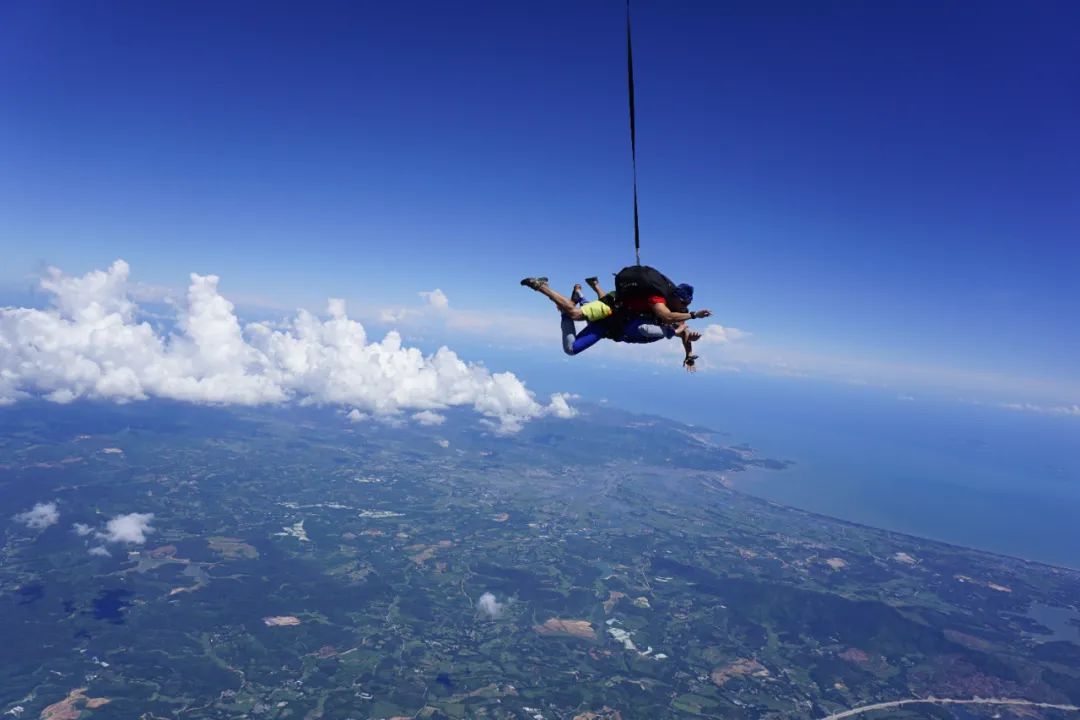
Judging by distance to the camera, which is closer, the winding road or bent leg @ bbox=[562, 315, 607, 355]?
bent leg @ bbox=[562, 315, 607, 355]

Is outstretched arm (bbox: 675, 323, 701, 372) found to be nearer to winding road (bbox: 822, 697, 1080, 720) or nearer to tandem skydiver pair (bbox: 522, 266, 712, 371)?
tandem skydiver pair (bbox: 522, 266, 712, 371)

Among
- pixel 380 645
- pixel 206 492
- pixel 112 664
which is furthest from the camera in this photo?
pixel 206 492

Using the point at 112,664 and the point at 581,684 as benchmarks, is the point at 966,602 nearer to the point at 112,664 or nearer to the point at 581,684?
the point at 581,684

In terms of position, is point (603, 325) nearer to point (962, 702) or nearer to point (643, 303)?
point (643, 303)

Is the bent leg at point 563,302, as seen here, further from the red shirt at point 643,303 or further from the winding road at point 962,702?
the winding road at point 962,702

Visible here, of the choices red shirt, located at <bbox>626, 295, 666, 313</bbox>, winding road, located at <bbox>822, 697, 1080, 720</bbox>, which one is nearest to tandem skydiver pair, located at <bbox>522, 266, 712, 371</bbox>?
red shirt, located at <bbox>626, 295, 666, 313</bbox>

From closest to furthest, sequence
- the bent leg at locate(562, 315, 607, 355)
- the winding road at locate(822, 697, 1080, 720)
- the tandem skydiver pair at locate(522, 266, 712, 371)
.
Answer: the tandem skydiver pair at locate(522, 266, 712, 371), the bent leg at locate(562, 315, 607, 355), the winding road at locate(822, 697, 1080, 720)

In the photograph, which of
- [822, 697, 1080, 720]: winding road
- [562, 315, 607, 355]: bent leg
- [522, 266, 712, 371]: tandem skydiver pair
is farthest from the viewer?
[822, 697, 1080, 720]: winding road

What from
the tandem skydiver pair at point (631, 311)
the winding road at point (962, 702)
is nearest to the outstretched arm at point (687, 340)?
the tandem skydiver pair at point (631, 311)

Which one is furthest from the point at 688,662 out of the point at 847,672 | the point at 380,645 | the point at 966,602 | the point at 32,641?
the point at 32,641
